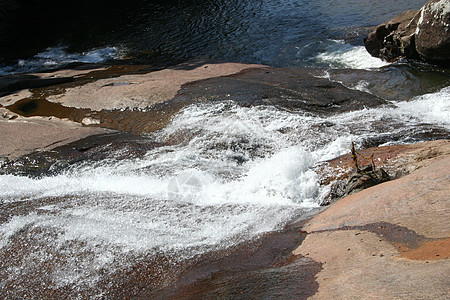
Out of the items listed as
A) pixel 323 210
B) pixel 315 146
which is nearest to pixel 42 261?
pixel 323 210

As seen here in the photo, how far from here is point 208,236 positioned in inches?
143

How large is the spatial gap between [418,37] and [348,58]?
1.89 meters

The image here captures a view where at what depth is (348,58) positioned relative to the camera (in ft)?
34.7

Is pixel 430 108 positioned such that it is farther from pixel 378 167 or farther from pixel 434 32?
pixel 434 32

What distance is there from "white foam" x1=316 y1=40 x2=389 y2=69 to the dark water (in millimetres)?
279

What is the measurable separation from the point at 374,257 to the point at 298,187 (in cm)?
210

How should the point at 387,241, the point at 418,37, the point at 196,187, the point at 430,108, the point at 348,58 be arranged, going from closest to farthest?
the point at 387,241, the point at 196,187, the point at 430,108, the point at 418,37, the point at 348,58

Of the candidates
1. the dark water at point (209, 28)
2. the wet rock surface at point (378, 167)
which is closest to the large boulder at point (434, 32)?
the dark water at point (209, 28)

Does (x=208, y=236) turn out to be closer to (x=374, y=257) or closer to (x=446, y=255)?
(x=374, y=257)

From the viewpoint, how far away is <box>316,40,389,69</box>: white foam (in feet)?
33.1

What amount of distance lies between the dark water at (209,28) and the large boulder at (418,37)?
114 cm

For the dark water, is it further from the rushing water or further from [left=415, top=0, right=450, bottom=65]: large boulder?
[left=415, top=0, right=450, bottom=65]: large boulder

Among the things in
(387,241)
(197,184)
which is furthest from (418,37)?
(387,241)

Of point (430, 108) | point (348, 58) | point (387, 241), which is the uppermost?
point (387, 241)
